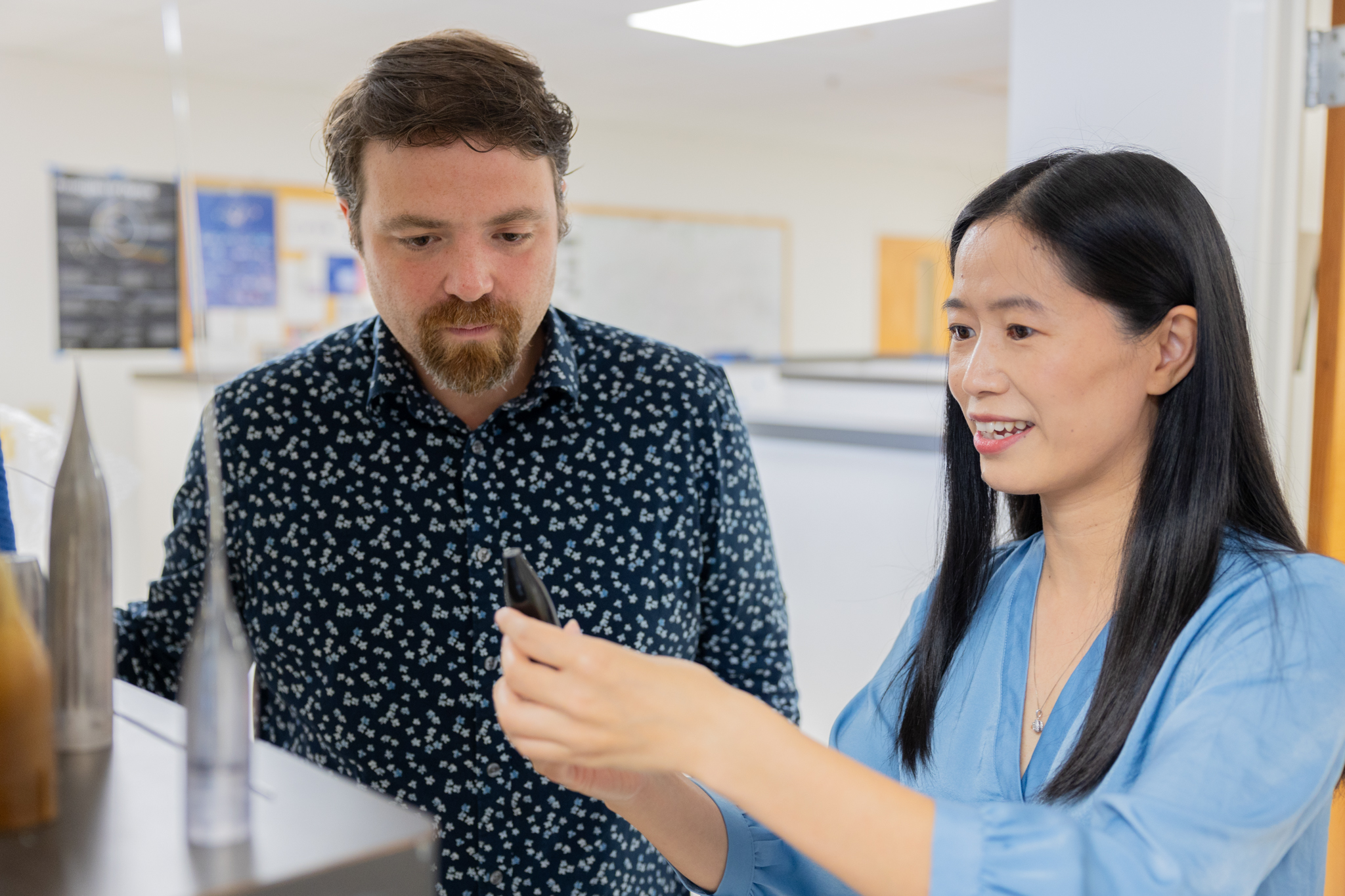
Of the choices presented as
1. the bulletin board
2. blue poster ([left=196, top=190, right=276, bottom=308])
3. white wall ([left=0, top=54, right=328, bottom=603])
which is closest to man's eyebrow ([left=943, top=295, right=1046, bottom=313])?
white wall ([left=0, top=54, right=328, bottom=603])

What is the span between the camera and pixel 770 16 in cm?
448

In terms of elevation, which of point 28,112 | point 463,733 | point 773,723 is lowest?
point 463,733

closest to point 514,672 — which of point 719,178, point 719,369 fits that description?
point 719,369

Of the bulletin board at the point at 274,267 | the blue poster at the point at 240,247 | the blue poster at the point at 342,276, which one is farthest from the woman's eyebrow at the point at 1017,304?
the blue poster at the point at 342,276

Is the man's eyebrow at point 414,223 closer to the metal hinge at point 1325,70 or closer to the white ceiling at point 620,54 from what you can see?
the metal hinge at point 1325,70

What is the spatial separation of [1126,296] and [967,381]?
0.14 m

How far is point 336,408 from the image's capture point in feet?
4.22

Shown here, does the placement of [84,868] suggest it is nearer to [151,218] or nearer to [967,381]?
[967,381]

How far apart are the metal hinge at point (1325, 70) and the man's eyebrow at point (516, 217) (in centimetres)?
90

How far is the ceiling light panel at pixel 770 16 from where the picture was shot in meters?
4.24

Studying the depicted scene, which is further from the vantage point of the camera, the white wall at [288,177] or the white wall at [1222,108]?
the white wall at [288,177]

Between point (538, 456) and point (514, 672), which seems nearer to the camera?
point (514, 672)

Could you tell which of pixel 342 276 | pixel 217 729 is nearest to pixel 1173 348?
pixel 217 729

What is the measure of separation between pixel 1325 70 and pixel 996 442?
2.44ft
